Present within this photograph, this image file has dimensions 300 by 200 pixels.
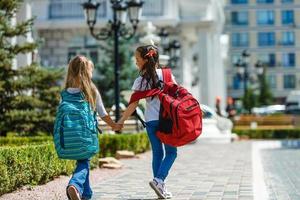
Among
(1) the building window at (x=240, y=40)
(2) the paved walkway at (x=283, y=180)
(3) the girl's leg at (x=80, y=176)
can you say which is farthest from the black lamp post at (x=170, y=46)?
(1) the building window at (x=240, y=40)

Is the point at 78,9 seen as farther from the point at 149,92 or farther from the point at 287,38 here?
the point at 287,38

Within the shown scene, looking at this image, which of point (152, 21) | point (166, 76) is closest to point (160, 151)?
point (166, 76)

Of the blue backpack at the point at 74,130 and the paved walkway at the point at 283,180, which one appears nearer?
the blue backpack at the point at 74,130

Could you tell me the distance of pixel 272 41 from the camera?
89.0 m

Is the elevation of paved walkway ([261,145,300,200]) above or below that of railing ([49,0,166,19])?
below

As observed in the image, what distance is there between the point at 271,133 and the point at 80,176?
1237 inches

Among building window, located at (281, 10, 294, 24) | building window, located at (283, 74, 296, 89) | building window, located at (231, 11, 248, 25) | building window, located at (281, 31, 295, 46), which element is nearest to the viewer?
building window, located at (283, 74, 296, 89)

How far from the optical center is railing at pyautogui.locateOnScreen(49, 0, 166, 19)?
38.1 m

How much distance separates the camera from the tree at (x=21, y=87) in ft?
53.4

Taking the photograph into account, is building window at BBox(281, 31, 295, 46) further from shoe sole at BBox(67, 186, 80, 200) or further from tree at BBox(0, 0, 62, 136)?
shoe sole at BBox(67, 186, 80, 200)

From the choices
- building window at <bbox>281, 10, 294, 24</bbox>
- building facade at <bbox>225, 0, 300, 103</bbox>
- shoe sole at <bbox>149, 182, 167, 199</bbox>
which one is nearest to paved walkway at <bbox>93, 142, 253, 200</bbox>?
shoe sole at <bbox>149, 182, 167, 199</bbox>

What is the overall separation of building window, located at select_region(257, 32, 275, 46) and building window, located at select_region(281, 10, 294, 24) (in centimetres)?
229

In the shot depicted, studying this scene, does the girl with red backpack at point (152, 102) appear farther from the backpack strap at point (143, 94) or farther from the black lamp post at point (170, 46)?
the black lamp post at point (170, 46)

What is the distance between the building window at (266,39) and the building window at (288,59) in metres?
2.13
